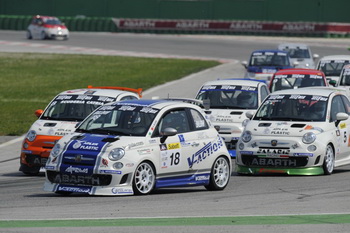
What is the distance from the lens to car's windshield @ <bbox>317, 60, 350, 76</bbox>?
30.1 m

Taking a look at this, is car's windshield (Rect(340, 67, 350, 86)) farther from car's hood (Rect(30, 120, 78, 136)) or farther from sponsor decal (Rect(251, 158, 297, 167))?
car's hood (Rect(30, 120, 78, 136))

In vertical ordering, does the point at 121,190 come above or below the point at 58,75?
above

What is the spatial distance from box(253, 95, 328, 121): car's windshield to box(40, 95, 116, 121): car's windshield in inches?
116

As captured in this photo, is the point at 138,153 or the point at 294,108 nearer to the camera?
the point at 138,153

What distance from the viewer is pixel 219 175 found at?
1391 cm

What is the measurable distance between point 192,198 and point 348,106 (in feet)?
19.6

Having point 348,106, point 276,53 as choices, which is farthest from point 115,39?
point 348,106

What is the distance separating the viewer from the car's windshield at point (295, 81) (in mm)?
24484

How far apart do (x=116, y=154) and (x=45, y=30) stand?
154 ft

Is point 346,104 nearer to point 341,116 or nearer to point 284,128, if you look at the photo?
point 341,116

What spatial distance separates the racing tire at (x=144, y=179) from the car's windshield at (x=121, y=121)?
0.53 meters

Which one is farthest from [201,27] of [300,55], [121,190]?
[121,190]

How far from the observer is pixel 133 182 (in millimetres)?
12414

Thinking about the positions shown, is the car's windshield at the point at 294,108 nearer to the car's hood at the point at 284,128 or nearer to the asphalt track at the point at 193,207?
the car's hood at the point at 284,128
